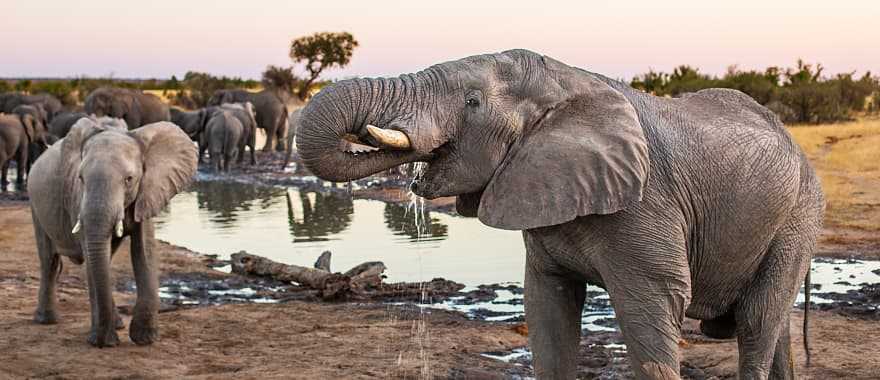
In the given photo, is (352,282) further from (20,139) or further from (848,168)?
(20,139)

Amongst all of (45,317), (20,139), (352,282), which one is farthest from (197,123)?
(45,317)

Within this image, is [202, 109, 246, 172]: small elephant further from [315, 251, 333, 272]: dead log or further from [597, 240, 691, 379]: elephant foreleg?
[597, 240, 691, 379]: elephant foreleg

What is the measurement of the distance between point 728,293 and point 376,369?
2782 millimetres

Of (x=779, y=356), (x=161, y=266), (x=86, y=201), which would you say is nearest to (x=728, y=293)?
(x=779, y=356)

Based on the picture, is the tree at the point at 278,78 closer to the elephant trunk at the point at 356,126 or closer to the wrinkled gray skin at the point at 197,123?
the wrinkled gray skin at the point at 197,123

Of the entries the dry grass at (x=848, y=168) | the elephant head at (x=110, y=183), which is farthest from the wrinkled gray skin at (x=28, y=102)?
the elephant head at (x=110, y=183)

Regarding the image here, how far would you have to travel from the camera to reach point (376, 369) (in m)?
6.92

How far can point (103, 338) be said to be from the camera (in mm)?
7414

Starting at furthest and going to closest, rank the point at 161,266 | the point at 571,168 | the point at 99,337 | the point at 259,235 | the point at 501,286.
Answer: the point at 259,235 < the point at 161,266 < the point at 501,286 < the point at 99,337 < the point at 571,168

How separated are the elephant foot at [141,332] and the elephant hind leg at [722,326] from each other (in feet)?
12.3

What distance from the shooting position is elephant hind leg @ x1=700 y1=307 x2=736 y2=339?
4859mm

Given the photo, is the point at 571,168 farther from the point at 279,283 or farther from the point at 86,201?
the point at 279,283

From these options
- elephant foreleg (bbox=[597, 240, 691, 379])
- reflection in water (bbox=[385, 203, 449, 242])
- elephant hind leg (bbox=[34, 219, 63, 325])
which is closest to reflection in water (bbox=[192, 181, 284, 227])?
reflection in water (bbox=[385, 203, 449, 242])

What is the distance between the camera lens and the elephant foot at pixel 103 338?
741 cm
